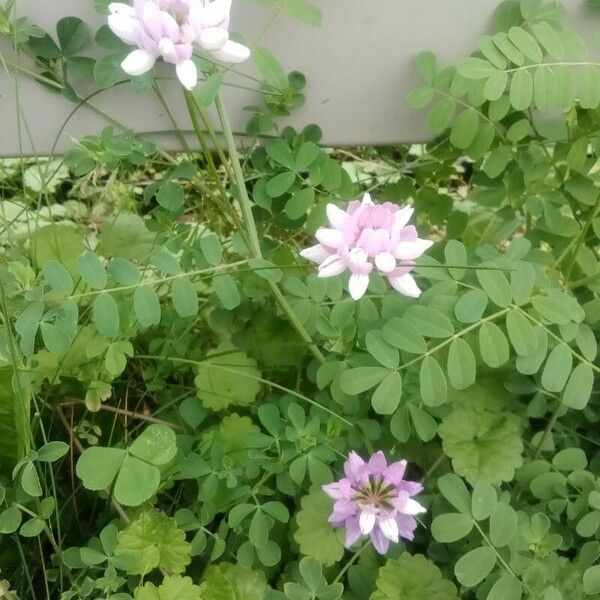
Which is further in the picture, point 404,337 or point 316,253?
point 404,337

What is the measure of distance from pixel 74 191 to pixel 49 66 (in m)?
0.70

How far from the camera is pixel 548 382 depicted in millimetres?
997

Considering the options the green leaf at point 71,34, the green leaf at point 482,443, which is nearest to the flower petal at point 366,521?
the green leaf at point 482,443

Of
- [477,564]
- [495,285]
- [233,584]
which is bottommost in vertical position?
[233,584]

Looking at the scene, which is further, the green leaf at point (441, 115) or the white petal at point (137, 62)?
the green leaf at point (441, 115)

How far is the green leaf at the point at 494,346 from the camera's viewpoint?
3.23 feet

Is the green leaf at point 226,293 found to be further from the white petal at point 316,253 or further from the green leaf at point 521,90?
the green leaf at point 521,90

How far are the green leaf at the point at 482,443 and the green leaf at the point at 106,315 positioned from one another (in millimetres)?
493

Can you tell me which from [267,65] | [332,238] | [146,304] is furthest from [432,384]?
[267,65]

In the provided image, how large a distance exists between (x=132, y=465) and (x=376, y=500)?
12.5 inches

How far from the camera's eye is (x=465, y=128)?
1.15m

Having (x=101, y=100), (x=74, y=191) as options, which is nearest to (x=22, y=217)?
(x=74, y=191)

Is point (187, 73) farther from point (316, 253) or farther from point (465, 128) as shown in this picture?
point (465, 128)

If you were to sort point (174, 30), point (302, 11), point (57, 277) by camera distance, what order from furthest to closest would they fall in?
point (302, 11) → point (57, 277) → point (174, 30)
